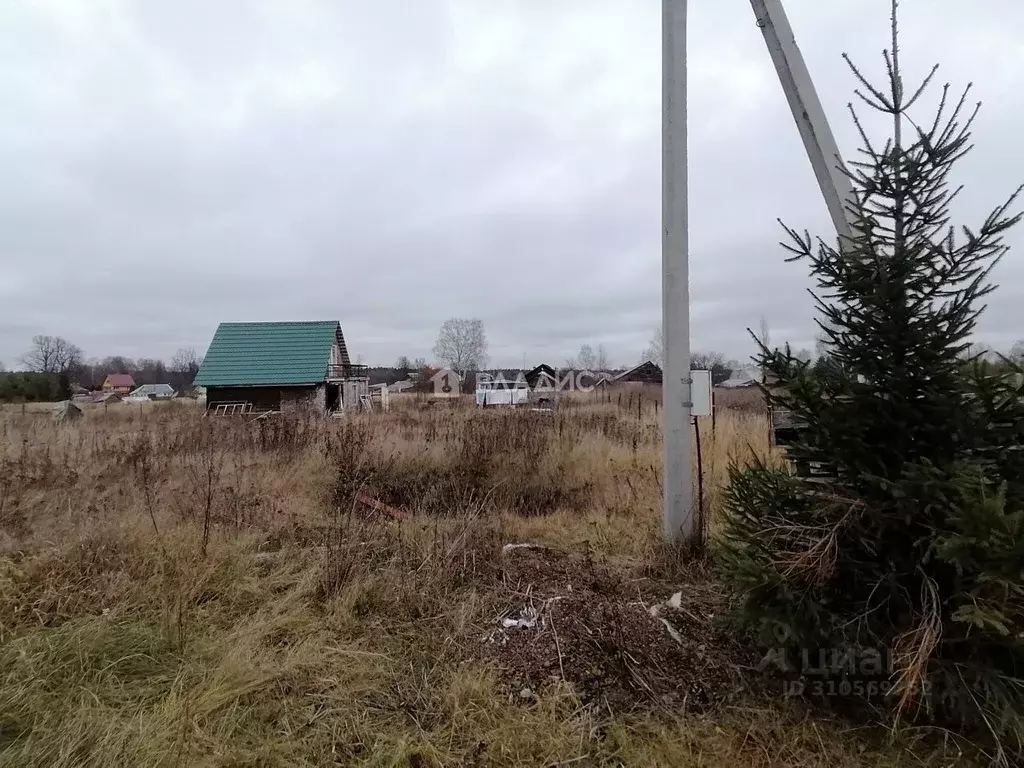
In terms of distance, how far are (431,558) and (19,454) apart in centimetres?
741

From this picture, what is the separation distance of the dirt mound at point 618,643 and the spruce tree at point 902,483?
1.64ft

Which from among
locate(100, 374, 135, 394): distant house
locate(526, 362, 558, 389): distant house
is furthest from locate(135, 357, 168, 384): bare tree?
locate(526, 362, 558, 389): distant house

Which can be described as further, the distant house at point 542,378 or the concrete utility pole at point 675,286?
the distant house at point 542,378

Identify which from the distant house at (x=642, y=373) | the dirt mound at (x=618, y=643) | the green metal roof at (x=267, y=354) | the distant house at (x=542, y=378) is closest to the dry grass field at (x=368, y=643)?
the dirt mound at (x=618, y=643)

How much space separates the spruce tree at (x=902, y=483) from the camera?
82.2 inches

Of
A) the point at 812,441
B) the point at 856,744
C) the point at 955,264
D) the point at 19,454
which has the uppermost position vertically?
the point at 955,264

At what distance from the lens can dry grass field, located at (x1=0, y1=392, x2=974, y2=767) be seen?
7.48ft

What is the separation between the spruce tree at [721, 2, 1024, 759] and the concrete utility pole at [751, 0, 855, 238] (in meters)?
0.99

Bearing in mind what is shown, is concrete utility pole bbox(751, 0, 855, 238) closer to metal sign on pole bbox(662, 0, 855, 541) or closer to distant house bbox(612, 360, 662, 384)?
metal sign on pole bbox(662, 0, 855, 541)

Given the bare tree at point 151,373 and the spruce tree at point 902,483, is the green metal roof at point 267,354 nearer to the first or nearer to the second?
the spruce tree at point 902,483

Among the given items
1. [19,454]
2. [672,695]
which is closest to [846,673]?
[672,695]

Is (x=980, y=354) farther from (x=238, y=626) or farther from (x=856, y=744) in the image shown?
(x=238, y=626)

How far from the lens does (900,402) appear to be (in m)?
2.44

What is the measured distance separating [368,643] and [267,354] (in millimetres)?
22145
